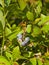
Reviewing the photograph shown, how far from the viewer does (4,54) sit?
880 mm

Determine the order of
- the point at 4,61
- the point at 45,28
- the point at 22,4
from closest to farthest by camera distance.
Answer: the point at 4,61 → the point at 45,28 → the point at 22,4

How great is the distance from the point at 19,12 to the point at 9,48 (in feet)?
0.67

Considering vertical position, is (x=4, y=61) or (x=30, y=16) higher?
(x=30, y=16)

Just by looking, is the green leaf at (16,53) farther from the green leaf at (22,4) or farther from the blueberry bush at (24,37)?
the green leaf at (22,4)

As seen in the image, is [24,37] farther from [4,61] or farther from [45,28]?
[4,61]

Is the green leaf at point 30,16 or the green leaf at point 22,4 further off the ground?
the green leaf at point 22,4

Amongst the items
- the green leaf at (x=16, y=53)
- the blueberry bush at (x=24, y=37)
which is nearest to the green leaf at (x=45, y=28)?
the blueberry bush at (x=24, y=37)

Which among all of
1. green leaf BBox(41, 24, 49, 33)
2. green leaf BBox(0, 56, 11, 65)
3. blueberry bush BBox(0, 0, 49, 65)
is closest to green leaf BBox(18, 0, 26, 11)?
blueberry bush BBox(0, 0, 49, 65)

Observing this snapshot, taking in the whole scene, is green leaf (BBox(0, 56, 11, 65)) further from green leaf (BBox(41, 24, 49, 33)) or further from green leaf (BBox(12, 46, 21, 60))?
green leaf (BBox(41, 24, 49, 33))

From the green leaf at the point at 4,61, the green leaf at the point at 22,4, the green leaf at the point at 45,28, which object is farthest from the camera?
the green leaf at the point at 22,4

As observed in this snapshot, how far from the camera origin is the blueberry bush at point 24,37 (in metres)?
0.88

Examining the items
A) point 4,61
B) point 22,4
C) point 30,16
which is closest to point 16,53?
point 4,61

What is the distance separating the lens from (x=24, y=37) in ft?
3.35

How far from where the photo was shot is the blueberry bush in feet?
2.87
